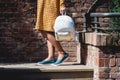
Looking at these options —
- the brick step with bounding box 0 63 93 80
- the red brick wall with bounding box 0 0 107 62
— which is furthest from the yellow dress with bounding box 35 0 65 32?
the red brick wall with bounding box 0 0 107 62

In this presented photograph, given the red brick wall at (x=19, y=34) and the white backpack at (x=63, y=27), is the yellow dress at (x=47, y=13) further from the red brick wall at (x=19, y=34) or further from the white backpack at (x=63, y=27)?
the red brick wall at (x=19, y=34)

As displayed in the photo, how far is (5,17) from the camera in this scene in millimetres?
8406

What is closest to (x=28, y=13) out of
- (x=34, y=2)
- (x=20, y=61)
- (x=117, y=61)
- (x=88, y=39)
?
(x=34, y=2)

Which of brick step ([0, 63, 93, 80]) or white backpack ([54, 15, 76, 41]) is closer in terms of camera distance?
brick step ([0, 63, 93, 80])

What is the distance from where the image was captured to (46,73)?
23.3 feet

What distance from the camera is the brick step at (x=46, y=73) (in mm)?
7047

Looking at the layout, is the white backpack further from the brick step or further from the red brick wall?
the red brick wall

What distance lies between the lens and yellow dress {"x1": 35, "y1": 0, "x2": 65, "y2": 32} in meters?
7.50

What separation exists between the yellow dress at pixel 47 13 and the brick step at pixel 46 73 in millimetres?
749

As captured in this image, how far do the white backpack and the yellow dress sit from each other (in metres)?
0.24

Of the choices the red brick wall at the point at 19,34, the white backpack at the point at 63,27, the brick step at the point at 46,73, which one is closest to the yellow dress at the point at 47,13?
the white backpack at the point at 63,27

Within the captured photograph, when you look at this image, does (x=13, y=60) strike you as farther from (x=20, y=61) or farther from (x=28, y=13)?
(x=28, y=13)

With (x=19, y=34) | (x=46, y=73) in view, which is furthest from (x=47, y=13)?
(x=19, y=34)

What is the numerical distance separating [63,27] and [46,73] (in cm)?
75
